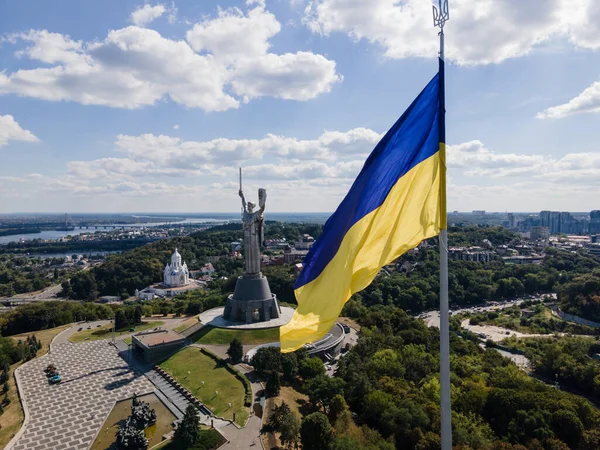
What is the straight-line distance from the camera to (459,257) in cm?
8875

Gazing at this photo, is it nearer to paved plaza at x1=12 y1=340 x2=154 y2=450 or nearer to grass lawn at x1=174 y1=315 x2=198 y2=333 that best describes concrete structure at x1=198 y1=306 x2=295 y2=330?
grass lawn at x1=174 y1=315 x2=198 y2=333

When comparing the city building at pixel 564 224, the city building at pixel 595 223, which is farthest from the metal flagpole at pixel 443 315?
the city building at pixel 595 223

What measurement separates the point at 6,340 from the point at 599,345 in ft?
178

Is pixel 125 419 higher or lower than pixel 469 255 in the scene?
lower

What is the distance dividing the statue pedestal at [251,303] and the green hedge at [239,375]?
17.0 feet

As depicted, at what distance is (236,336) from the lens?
34156 mm

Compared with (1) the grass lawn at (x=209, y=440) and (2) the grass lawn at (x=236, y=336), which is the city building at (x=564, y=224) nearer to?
(2) the grass lawn at (x=236, y=336)

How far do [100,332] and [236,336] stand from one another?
14.6 m

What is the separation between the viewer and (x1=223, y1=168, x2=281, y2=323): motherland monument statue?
121 feet

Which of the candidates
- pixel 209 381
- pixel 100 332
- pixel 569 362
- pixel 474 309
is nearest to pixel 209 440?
pixel 209 381

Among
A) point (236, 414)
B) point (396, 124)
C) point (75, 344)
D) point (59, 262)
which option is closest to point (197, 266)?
point (59, 262)

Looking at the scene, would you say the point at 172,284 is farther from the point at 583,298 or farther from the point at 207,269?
the point at 583,298

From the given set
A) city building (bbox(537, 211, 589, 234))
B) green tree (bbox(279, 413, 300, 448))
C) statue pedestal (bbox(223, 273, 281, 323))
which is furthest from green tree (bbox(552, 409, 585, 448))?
city building (bbox(537, 211, 589, 234))

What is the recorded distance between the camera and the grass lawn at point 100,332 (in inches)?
1484
